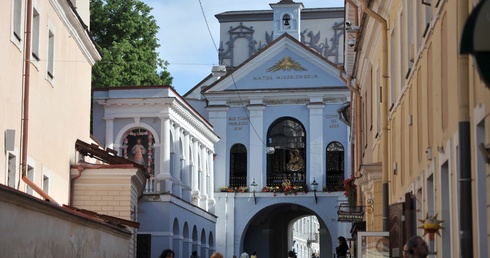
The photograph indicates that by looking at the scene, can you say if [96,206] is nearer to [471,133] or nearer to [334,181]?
[471,133]

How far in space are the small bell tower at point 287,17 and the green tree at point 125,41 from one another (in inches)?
427

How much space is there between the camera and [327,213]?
55.4 m

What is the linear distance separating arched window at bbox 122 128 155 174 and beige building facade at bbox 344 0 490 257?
19.7 m

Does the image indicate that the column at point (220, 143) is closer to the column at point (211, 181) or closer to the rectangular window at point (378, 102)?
the column at point (211, 181)

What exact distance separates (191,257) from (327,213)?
12497 mm

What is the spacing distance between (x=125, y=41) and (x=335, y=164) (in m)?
12.4

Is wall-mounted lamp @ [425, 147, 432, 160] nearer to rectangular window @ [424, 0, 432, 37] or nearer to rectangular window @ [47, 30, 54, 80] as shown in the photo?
rectangular window @ [424, 0, 432, 37]

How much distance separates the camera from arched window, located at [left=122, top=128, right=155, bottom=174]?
4447 centimetres

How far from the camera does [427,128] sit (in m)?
14.2

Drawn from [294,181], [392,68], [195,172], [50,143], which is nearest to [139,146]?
[195,172]

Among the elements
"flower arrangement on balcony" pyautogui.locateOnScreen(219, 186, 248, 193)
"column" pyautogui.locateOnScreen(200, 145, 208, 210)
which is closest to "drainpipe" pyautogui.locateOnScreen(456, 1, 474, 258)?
"column" pyautogui.locateOnScreen(200, 145, 208, 210)

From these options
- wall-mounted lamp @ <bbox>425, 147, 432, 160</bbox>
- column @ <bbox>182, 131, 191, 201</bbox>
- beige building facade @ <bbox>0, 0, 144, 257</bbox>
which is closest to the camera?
wall-mounted lamp @ <bbox>425, 147, 432, 160</bbox>

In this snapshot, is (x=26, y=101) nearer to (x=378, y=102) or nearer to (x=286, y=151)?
(x=378, y=102)

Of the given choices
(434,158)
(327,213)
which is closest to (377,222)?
(434,158)
